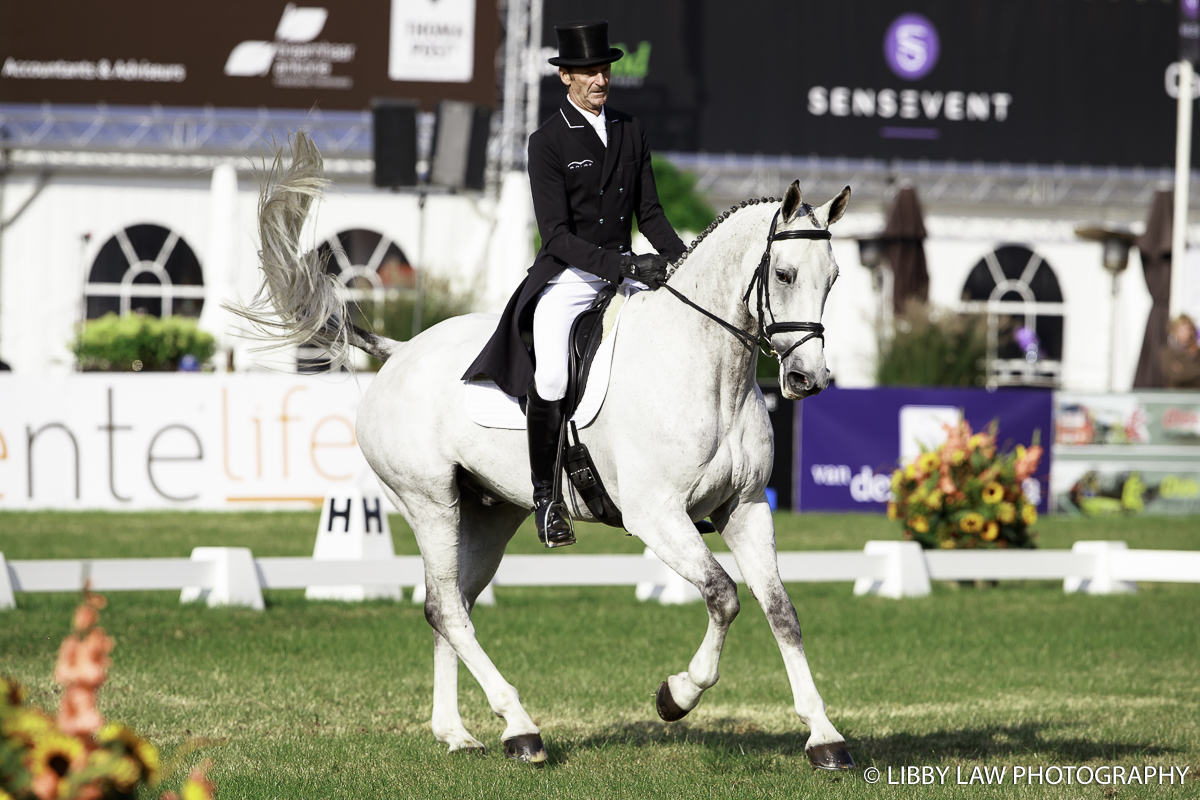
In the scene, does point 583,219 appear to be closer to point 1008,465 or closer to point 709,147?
point 1008,465

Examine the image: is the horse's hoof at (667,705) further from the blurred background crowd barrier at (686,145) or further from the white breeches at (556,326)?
A: the blurred background crowd barrier at (686,145)

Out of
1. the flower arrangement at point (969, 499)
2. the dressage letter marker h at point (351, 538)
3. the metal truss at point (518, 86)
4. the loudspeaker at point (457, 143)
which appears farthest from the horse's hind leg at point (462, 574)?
the metal truss at point (518, 86)

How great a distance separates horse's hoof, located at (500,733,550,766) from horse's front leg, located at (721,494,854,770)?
0.99 metres

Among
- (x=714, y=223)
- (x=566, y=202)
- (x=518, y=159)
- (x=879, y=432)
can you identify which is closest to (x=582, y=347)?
(x=566, y=202)

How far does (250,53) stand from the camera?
28094 mm

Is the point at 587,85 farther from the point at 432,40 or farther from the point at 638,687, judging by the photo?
the point at 432,40

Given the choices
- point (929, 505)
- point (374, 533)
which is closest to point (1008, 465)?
point (929, 505)

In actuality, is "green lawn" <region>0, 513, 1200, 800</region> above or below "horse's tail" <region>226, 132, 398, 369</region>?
below

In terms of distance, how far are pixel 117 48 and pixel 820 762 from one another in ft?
88.6

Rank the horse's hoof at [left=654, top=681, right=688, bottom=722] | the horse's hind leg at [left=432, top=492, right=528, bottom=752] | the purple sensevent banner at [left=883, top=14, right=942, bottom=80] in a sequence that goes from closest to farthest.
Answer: the horse's hoof at [left=654, top=681, right=688, bottom=722]
the horse's hind leg at [left=432, top=492, right=528, bottom=752]
the purple sensevent banner at [left=883, top=14, right=942, bottom=80]

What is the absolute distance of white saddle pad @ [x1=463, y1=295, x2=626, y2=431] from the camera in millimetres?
5160

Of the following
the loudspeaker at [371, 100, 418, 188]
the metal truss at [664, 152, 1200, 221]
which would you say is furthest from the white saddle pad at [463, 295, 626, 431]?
the metal truss at [664, 152, 1200, 221]

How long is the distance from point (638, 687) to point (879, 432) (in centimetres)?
977

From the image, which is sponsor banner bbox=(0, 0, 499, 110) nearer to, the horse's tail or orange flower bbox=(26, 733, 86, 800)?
the horse's tail
